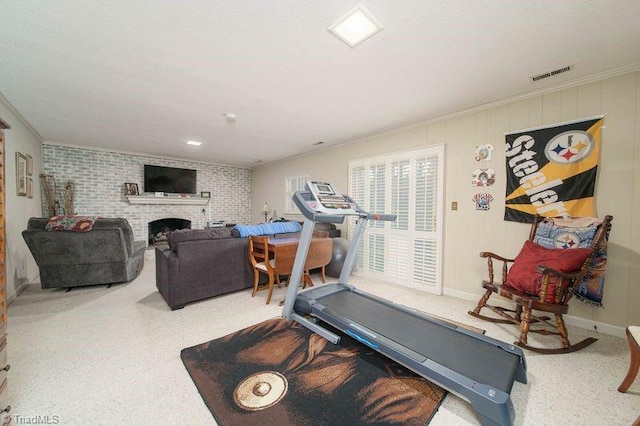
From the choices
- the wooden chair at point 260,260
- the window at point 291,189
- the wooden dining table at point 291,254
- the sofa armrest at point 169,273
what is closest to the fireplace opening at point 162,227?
the window at point 291,189

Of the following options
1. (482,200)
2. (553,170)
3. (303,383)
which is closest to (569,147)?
(553,170)

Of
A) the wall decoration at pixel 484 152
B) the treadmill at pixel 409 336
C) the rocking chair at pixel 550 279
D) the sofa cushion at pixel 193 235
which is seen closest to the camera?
the treadmill at pixel 409 336

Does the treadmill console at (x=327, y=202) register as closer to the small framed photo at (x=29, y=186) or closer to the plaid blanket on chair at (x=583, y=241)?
the plaid blanket on chair at (x=583, y=241)

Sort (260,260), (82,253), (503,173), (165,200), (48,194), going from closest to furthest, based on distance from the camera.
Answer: (503,173) → (82,253) → (260,260) → (48,194) → (165,200)

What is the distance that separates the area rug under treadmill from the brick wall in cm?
511

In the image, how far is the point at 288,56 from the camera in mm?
1949

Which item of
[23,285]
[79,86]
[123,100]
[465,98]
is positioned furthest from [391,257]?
[23,285]

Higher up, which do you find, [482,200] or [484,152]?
[484,152]

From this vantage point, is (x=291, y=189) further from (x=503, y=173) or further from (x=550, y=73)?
(x=550, y=73)

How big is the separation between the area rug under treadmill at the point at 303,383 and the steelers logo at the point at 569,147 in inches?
97.3

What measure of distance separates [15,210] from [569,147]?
21.4 ft

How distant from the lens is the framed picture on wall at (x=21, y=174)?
10.6 ft

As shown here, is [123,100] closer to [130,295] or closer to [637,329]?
[130,295]

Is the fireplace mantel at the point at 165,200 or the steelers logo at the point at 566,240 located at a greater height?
the fireplace mantel at the point at 165,200
